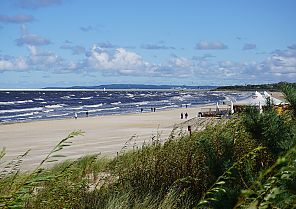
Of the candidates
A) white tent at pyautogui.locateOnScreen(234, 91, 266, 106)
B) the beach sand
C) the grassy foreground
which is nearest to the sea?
the beach sand

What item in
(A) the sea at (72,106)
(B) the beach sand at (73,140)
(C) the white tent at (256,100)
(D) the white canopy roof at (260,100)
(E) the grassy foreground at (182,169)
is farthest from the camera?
(A) the sea at (72,106)

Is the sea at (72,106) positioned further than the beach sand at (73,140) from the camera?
Yes

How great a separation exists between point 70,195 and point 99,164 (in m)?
4.57

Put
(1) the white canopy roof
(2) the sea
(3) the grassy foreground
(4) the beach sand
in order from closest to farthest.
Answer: (3) the grassy foreground, (1) the white canopy roof, (4) the beach sand, (2) the sea

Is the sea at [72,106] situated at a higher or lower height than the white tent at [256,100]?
lower

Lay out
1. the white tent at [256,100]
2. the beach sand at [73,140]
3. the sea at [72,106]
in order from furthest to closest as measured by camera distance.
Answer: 1. the sea at [72,106]
2. the beach sand at [73,140]
3. the white tent at [256,100]

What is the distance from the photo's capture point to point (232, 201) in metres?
3.96

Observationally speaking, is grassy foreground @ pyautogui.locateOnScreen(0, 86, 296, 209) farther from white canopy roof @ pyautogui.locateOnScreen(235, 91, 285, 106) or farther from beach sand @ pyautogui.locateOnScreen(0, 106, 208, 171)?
beach sand @ pyautogui.locateOnScreen(0, 106, 208, 171)

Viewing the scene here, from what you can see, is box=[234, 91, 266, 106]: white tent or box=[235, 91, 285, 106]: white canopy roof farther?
box=[234, 91, 266, 106]: white tent

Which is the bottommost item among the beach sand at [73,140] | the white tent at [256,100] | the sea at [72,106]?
the sea at [72,106]

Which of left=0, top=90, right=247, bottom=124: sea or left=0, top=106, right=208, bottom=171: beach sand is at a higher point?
left=0, top=106, right=208, bottom=171: beach sand

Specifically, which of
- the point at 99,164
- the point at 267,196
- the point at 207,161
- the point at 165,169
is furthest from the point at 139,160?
the point at 267,196

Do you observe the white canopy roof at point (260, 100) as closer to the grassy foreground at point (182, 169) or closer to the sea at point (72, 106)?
the grassy foreground at point (182, 169)

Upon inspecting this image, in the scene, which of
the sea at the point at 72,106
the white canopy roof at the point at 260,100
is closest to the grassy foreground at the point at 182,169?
the white canopy roof at the point at 260,100
